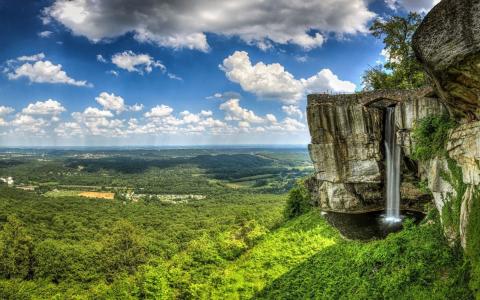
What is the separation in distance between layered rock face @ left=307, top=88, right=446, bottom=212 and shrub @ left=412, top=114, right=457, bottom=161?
20.4 feet

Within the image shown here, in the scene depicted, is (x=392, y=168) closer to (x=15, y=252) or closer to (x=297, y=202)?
(x=297, y=202)

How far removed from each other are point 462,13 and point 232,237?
2254 cm

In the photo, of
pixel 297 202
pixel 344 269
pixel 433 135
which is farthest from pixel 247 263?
pixel 433 135

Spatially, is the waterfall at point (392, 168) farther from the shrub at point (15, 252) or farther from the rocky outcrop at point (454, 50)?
the shrub at point (15, 252)

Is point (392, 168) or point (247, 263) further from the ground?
point (392, 168)

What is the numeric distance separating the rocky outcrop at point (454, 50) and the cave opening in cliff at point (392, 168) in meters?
13.1

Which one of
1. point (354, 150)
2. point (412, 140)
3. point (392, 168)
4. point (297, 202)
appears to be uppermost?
point (412, 140)

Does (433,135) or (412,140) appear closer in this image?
(433,135)

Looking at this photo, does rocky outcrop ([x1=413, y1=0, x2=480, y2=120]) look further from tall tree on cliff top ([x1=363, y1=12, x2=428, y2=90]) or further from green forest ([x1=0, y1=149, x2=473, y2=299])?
tall tree on cliff top ([x1=363, y1=12, x2=428, y2=90])

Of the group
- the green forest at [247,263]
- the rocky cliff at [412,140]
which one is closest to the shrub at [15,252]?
the green forest at [247,263]

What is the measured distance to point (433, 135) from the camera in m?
17.1

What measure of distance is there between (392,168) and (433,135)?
967cm

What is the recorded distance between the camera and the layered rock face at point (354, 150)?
26.1m

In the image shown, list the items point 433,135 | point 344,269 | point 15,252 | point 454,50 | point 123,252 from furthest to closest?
point 123,252, point 15,252, point 344,269, point 433,135, point 454,50
